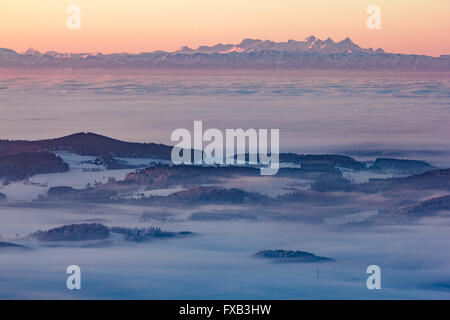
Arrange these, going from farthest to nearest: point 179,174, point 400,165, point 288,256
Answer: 1. point 400,165
2. point 179,174
3. point 288,256

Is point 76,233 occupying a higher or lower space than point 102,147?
lower

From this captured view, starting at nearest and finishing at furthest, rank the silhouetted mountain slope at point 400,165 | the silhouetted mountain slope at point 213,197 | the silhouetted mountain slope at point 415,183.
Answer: the silhouetted mountain slope at point 213,197 → the silhouetted mountain slope at point 415,183 → the silhouetted mountain slope at point 400,165

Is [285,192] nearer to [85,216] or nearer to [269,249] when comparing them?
[85,216]

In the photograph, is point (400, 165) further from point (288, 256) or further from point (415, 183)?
point (288, 256)

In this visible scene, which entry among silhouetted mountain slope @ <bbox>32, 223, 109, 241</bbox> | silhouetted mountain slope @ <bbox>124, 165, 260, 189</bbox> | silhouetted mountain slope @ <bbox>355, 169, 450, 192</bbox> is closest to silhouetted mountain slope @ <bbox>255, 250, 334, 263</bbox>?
silhouetted mountain slope @ <bbox>32, 223, 109, 241</bbox>

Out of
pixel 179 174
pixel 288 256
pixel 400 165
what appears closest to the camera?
pixel 288 256

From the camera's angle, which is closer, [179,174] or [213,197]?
[213,197]

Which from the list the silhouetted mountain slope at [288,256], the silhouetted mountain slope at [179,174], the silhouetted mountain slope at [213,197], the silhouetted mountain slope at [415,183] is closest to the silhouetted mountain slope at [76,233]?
the silhouetted mountain slope at [213,197]

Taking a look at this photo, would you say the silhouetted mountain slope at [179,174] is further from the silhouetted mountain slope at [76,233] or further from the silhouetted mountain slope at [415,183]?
the silhouetted mountain slope at [76,233]

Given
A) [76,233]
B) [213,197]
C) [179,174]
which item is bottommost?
[76,233]

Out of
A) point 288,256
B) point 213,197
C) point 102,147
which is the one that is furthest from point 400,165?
point 288,256

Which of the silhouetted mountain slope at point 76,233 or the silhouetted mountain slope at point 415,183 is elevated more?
the silhouetted mountain slope at point 415,183

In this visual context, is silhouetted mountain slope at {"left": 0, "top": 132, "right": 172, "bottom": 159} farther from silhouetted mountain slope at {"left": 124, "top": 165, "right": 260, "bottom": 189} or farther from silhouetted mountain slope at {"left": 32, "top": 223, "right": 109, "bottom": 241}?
silhouetted mountain slope at {"left": 32, "top": 223, "right": 109, "bottom": 241}
